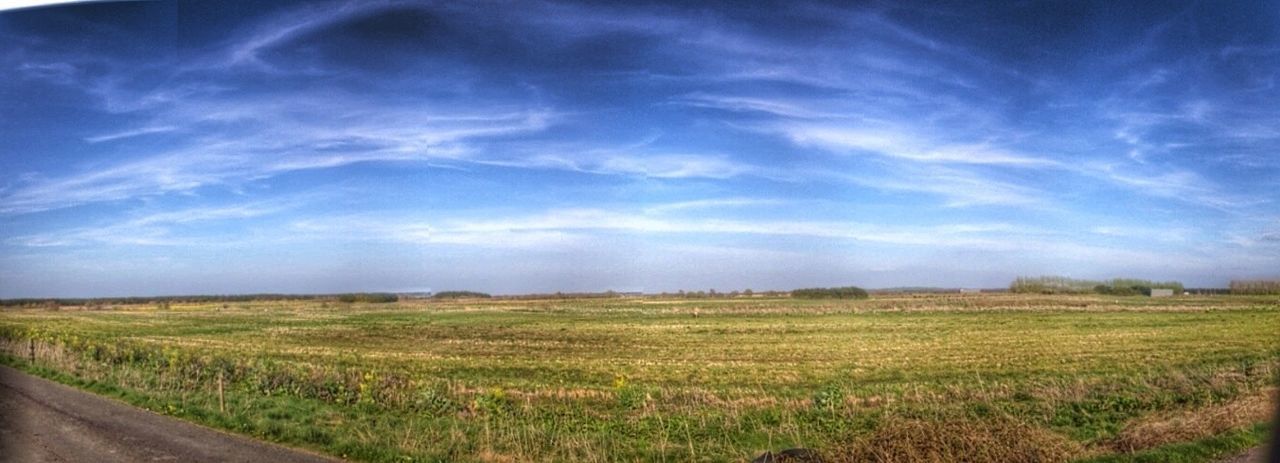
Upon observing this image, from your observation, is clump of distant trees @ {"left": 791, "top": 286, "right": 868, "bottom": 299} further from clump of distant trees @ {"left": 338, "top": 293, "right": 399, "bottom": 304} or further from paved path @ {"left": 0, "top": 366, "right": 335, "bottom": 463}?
paved path @ {"left": 0, "top": 366, "right": 335, "bottom": 463}

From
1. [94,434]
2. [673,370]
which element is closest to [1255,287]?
[673,370]

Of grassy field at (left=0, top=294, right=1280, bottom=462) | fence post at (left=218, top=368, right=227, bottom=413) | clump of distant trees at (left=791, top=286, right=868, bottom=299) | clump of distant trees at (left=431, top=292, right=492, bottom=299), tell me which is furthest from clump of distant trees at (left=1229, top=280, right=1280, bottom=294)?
fence post at (left=218, top=368, right=227, bottom=413)

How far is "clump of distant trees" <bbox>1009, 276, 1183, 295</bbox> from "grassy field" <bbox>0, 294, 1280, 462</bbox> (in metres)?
0.12

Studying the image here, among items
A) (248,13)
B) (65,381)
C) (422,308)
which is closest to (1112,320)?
(422,308)

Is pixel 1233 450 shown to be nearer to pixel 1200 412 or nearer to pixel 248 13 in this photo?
pixel 1200 412

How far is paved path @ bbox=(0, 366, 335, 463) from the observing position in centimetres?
614

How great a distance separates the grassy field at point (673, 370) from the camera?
251 inches

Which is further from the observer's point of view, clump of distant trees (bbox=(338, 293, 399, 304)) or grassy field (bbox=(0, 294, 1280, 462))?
clump of distant trees (bbox=(338, 293, 399, 304))

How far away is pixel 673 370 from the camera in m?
7.02

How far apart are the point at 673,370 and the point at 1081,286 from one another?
3.98m

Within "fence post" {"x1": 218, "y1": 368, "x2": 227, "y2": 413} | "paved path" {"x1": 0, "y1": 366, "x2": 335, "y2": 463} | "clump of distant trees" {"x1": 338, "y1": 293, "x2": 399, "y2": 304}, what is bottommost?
"paved path" {"x1": 0, "y1": 366, "x2": 335, "y2": 463}

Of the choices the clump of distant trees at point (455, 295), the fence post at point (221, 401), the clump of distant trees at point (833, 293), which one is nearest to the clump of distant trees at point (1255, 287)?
the clump of distant trees at point (833, 293)

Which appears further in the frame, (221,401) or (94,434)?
(221,401)

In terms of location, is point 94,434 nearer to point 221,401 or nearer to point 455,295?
point 221,401
